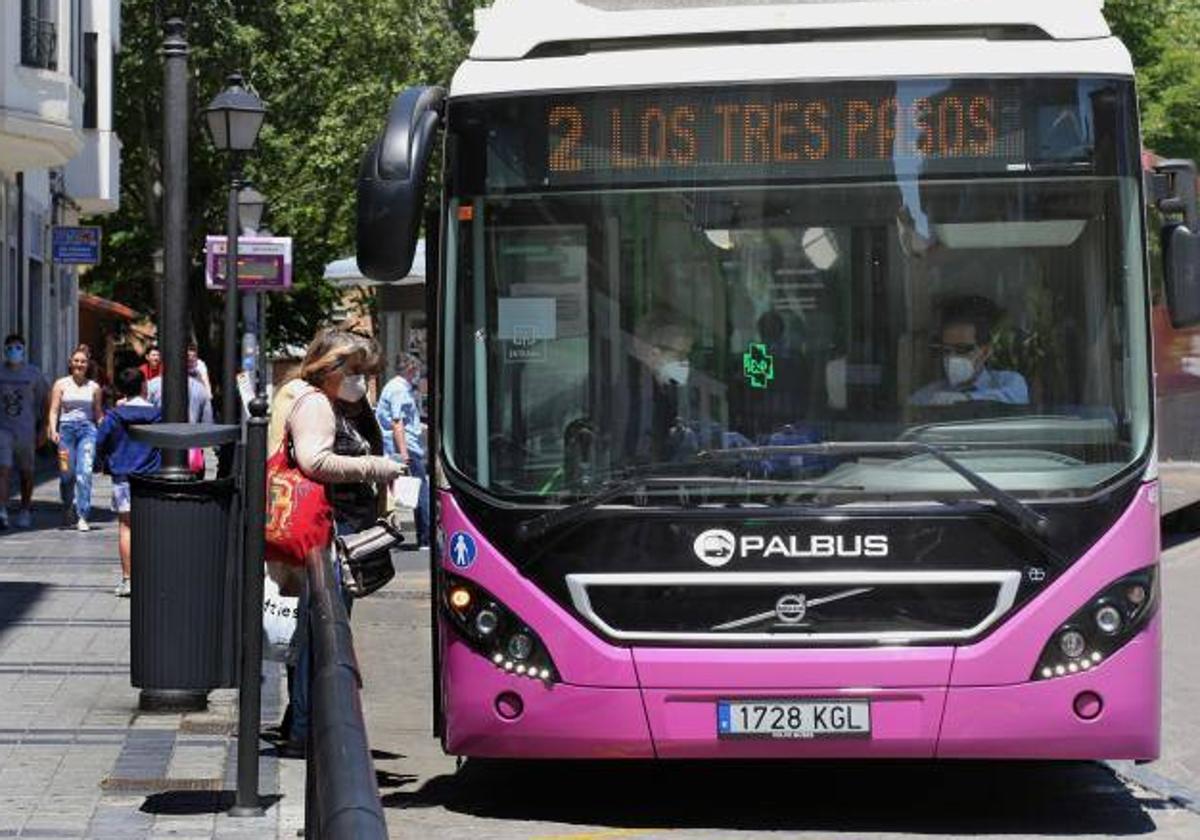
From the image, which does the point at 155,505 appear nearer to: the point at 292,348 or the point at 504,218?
the point at 504,218

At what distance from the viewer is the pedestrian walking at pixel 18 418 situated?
73.4 feet

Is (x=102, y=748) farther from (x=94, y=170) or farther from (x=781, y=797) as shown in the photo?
(x=94, y=170)

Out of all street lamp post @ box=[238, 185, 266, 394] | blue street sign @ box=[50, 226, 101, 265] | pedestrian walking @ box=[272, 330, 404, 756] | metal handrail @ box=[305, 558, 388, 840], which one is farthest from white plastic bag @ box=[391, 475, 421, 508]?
blue street sign @ box=[50, 226, 101, 265]

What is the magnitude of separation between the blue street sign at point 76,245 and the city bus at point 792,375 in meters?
24.9

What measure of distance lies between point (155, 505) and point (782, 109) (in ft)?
8.41

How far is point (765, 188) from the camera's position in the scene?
8.55 metres

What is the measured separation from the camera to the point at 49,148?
30.1 metres

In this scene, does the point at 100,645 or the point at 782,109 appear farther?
the point at 100,645

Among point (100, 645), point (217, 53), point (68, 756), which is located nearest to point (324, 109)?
point (217, 53)

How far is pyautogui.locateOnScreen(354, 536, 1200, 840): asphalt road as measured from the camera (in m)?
8.55

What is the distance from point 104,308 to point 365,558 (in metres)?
51.8

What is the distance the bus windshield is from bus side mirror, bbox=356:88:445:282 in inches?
13.5

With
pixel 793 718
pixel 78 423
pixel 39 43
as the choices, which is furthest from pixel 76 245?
pixel 793 718

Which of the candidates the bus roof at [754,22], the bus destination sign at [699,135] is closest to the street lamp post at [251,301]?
the bus roof at [754,22]
